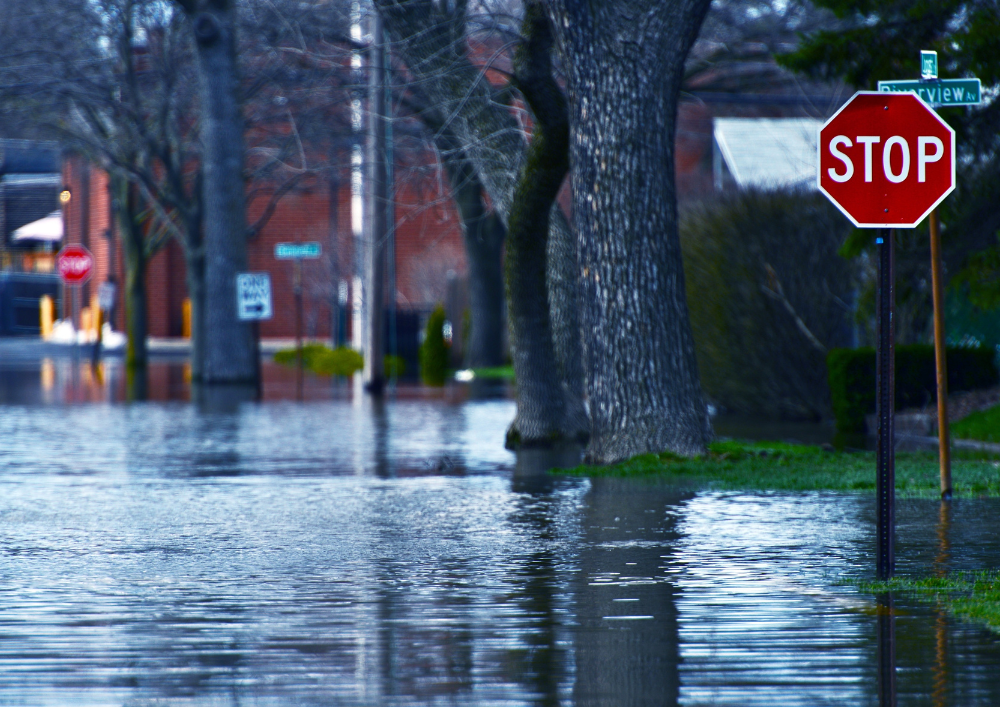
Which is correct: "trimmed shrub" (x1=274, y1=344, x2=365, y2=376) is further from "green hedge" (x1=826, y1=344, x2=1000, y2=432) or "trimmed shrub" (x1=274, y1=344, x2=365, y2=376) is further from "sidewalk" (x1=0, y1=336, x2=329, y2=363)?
"green hedge" (x1=826, y1=344, x2=1000, y2=432)

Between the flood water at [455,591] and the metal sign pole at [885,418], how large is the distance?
30 centimetres

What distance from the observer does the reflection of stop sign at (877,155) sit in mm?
8180

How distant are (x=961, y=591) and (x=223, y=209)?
25.1 metres

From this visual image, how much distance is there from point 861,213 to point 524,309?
8.51 m

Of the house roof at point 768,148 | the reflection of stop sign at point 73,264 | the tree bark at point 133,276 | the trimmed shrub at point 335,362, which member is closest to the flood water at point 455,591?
the house roof at point 768,148

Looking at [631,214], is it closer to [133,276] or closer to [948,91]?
[948,91]

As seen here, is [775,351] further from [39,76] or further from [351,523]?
[39,76]

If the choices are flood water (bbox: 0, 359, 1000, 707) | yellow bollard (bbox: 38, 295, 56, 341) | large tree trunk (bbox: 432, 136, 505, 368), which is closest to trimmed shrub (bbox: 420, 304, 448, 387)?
large tree trunk (bbox: 432, 136, 505, 368)

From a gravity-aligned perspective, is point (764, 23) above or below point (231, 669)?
above

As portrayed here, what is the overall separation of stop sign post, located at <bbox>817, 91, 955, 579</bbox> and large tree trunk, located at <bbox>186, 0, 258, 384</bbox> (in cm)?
2367

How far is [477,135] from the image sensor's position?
16.7 metres

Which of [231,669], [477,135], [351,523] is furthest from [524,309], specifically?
[231,669]

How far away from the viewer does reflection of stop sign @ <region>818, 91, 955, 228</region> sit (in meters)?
8.18

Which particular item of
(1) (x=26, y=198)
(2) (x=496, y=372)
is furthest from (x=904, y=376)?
(1) (x=26, y=198)
